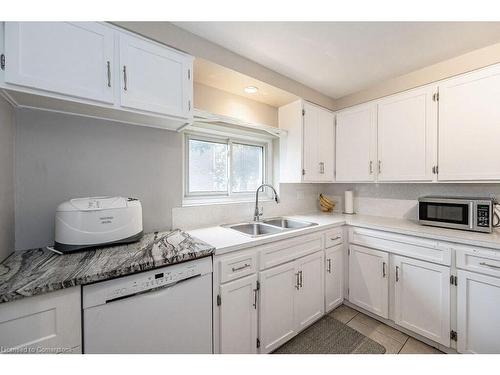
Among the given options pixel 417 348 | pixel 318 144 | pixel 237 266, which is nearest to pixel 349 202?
pixel 318 144

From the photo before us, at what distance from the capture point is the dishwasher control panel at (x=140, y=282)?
89 centimetres

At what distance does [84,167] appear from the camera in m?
1.33

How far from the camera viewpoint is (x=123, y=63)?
1181 mm

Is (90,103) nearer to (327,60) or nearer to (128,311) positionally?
(128,311)

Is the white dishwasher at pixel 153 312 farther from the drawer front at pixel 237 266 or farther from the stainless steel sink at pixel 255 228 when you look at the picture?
the stainless steel sink at pixel 255 228

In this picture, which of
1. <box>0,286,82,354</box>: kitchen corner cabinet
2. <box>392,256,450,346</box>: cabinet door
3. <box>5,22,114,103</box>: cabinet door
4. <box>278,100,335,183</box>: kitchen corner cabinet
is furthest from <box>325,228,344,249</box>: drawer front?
<box>5,22,114,103</box>: cabinet door

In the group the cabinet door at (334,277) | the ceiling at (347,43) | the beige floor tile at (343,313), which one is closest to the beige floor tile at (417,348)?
the beige floor tile at (343,313)

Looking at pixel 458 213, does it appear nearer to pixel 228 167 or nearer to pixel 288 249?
pixel 288 249

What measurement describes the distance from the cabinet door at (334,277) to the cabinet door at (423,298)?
1.47ft

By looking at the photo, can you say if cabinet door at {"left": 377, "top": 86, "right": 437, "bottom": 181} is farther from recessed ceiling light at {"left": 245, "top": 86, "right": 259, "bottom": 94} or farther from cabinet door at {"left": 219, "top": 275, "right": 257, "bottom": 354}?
cabinet door at {"left": 219, "top": 275, "right": 257, "bottom": 354}

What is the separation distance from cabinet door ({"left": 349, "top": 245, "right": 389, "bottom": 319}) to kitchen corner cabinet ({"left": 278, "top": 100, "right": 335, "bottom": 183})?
2.83 feet

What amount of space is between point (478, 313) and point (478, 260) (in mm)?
349
